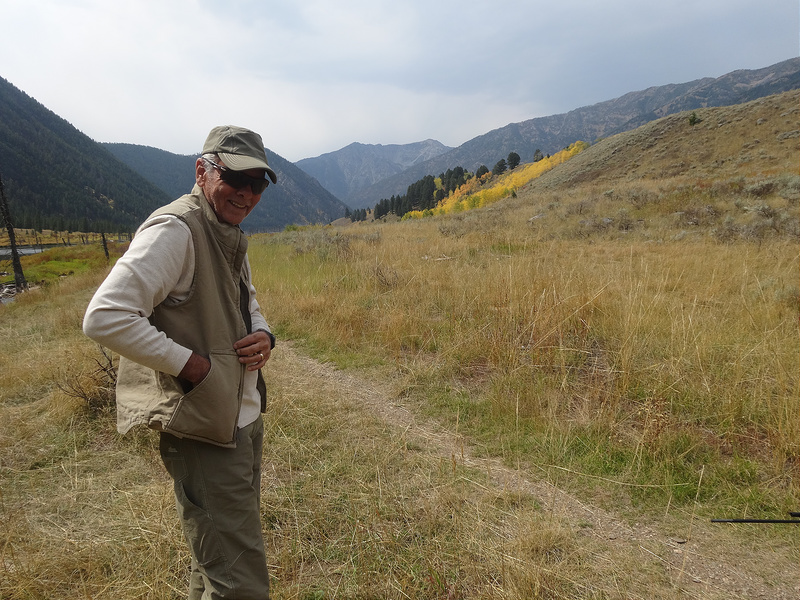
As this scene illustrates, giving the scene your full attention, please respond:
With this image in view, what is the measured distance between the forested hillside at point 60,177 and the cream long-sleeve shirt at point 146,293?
312 feet

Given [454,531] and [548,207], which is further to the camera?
[548,207]

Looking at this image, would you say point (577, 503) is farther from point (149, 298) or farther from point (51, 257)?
point (51, 257)

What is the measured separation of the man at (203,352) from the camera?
1.10 m

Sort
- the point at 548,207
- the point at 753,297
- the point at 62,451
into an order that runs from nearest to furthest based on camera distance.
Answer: the point at 62,451 < the point at 753,297 < the point at 548,207

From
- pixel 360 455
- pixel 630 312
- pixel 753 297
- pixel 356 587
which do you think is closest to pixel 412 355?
pixel 360 455

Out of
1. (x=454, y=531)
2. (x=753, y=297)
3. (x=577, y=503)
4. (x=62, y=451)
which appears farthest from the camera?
(x=753, y=297)

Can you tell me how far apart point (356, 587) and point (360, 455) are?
1.03 m

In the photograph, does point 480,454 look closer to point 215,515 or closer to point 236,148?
point 215,515

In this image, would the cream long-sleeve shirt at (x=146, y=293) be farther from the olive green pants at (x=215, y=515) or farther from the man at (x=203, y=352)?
the olive green pants at (x=215, y=515)

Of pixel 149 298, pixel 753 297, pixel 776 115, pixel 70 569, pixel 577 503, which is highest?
pixel 776 115

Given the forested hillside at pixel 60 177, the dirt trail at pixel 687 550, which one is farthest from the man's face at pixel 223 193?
the forested hillside at pixel 60 177

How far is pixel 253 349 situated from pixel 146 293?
0.39 m

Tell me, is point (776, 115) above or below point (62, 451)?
above

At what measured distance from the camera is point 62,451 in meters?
3.00
